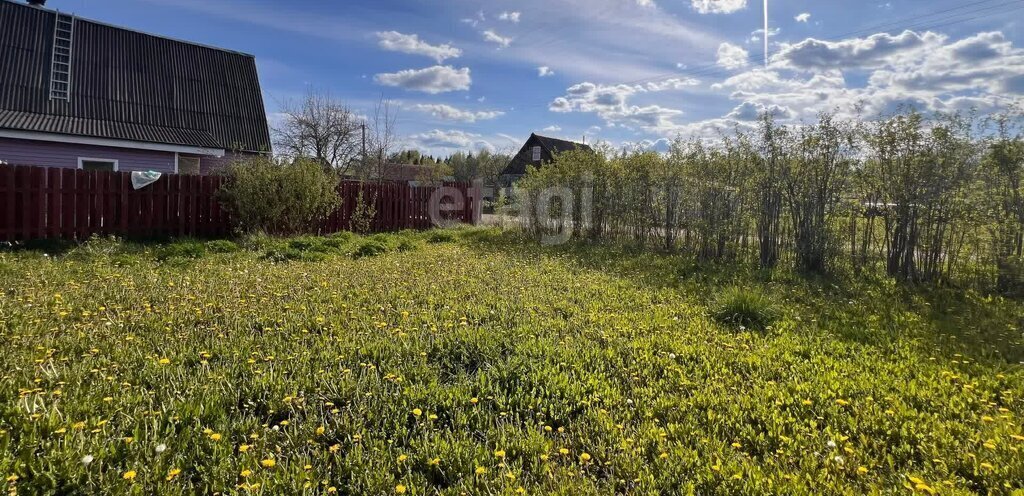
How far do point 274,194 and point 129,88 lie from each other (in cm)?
837

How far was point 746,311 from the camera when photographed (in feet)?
16.0

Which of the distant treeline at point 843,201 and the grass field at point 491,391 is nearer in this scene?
the grass field at point 491,391

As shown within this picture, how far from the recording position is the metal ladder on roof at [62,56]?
13211 millimetres

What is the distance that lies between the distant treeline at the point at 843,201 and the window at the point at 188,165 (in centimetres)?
1189

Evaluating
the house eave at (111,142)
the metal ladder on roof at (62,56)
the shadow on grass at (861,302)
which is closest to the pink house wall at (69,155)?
the house eave at (111,142)

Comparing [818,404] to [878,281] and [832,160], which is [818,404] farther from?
[832,160]

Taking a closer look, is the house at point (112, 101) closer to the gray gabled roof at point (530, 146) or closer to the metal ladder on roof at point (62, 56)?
the metal ladder on roof at point (62, 56)

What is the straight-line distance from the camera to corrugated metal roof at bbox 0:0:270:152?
12703 millimetres

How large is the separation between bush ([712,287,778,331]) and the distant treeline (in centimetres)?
321

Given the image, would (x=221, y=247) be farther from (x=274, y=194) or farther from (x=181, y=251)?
(x=274, y=194)

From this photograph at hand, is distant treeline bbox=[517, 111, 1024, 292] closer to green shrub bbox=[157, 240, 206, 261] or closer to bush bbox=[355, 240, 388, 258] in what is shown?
bush bbox=[355, 240, 388, 258]

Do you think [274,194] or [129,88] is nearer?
[274,194]

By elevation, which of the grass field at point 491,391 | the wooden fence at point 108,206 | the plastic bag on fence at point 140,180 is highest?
the plastic bag on fence at point 140,180

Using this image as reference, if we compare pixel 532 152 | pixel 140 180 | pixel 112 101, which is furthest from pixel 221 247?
pixel 532 152
